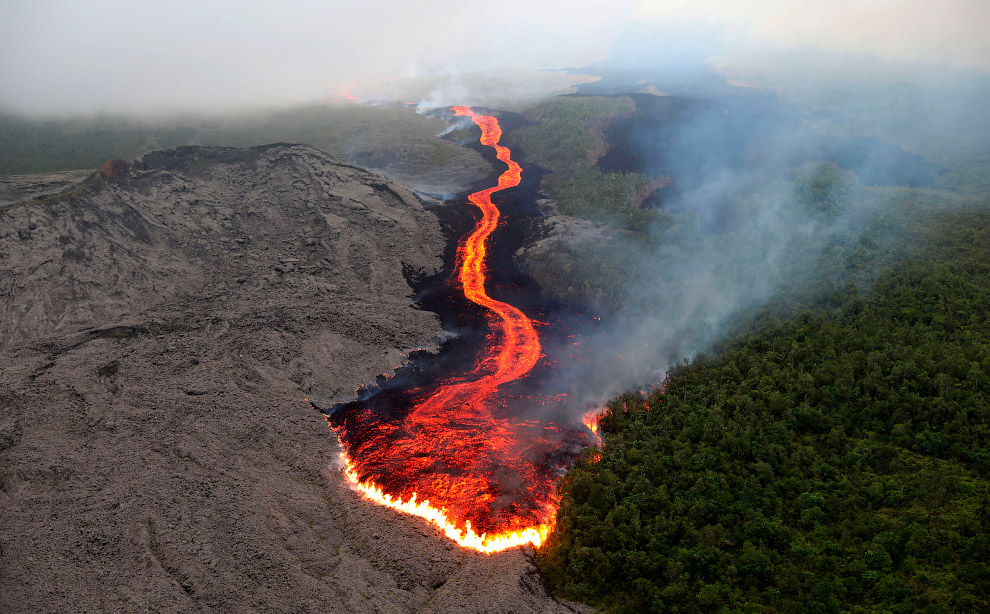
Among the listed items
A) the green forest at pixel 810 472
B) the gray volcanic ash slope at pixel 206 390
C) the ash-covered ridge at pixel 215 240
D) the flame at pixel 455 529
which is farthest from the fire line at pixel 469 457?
the ash-covered ridge at pixel 215 240

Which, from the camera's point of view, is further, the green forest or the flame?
the flame

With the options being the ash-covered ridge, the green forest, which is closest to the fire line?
the green forest

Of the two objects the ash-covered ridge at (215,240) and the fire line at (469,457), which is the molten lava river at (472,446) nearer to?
the fire line at (469,457)

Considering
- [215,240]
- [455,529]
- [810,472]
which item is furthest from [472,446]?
[215,240]


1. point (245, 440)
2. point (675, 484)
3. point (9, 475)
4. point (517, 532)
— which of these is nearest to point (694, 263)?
point (675, 484)

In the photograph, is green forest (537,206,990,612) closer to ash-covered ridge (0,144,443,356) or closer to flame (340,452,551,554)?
flame (340,452,551,554)

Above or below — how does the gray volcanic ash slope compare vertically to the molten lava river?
above

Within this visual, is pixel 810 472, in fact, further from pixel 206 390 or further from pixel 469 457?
pixel 206 390
